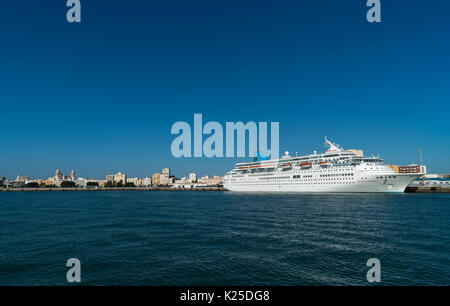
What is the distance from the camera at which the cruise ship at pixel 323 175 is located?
5866cm

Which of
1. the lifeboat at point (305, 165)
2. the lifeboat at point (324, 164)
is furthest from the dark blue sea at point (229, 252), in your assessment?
the lifeboat at point (305, 165)

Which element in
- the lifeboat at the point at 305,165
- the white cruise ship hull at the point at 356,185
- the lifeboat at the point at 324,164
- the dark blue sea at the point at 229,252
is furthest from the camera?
the lifeboat at the point at 305,165

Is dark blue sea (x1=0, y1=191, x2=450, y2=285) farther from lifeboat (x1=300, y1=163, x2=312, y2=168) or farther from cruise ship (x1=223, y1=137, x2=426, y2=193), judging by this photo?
lifeboat (x1=300, y1=163, x2=312, y2=168)

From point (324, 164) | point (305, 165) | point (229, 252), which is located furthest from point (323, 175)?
point (229, 252)

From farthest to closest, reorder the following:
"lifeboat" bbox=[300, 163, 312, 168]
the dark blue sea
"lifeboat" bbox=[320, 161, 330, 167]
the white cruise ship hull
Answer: "lifeboat" bbox=[300, 163, 312, 168] < "lifeboat" bbox=[320, 161, 330, 167] < the white cruise ship hull < the dark blue sea

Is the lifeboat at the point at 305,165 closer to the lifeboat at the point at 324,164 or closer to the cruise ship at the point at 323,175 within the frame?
the cruise ship at the point at 323,175

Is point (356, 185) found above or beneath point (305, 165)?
beneath

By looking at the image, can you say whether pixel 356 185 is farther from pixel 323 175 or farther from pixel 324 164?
pixel 324 164

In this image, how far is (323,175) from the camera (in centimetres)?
6800

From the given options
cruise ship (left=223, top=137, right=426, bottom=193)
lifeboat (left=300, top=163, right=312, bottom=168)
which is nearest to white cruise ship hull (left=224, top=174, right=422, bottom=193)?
cruise ship (left=223, top=137, right=426, bottom=193)

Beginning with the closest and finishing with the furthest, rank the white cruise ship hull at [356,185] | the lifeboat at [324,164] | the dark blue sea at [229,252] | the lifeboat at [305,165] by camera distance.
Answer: the dark blue sea at [229,252], the white cruise ship hull at [356,185], the lifeboat at [324,164], the lifeboat at [305,165]

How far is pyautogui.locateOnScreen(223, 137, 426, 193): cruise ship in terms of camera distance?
5866 cm
